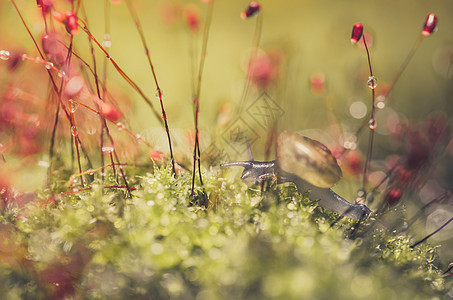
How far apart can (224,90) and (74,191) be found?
79 centimetres

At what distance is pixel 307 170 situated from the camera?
43 cm

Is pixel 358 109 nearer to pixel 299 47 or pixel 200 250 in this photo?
pixel 299 47

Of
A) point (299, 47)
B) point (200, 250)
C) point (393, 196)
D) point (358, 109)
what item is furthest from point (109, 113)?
point (358, 109)

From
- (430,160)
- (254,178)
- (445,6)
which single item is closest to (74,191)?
(254,178)

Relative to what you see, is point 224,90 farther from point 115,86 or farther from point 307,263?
point 307,263

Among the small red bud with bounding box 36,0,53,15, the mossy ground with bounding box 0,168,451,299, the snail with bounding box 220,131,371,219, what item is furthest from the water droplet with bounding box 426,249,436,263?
the small red bud with bounding box 36,0,53,15

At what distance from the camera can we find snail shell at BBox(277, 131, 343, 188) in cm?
42

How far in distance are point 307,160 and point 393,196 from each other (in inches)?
6.8

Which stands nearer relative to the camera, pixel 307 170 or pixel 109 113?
pixel 307 170

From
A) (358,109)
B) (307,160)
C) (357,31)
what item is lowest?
(358,109)

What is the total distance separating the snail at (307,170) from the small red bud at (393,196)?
60 millimetres

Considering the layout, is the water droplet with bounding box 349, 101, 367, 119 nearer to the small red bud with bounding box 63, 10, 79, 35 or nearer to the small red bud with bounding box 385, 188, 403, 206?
the small red bud with bounding box 385, 188, 403, 206

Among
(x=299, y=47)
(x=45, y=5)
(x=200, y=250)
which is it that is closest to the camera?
(x=200, y=250)

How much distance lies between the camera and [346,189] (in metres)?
0.82
